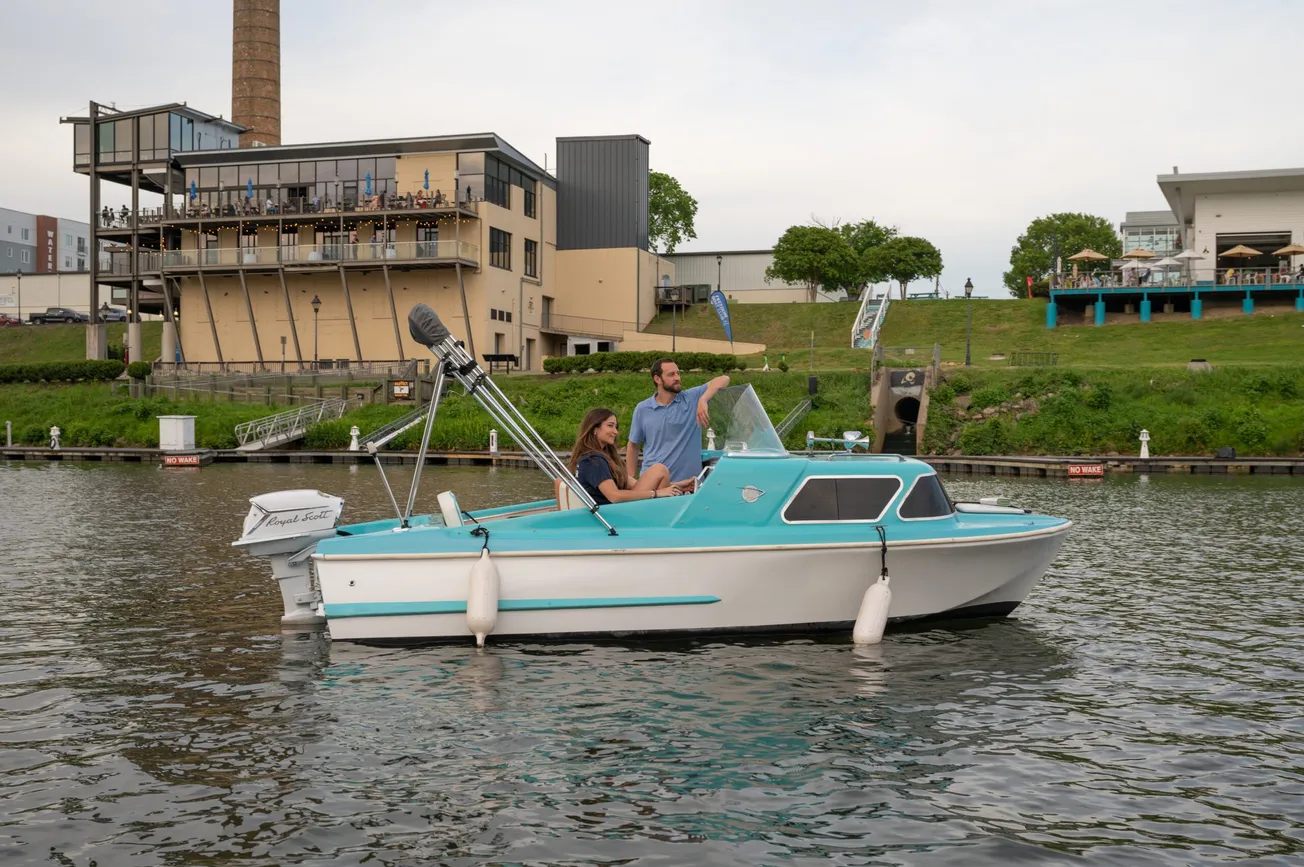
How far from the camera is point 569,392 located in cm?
5191

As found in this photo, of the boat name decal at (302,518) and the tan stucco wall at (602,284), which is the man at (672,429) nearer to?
the boat name decal at (302,518)

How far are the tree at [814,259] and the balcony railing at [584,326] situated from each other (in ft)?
47.5

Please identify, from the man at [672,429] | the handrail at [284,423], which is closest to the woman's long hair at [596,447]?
the man at [672,429]

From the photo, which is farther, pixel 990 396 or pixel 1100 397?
pixel 990 396

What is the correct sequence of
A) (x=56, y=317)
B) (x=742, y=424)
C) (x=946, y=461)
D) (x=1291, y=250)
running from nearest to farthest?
(x=742, y=424)
(x=946, y=461)
(x=1291, y=250)
(x=56, y=317)

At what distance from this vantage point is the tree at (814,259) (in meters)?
83.0

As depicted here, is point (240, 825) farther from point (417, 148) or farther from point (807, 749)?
point (417, 148)

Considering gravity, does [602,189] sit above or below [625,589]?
above

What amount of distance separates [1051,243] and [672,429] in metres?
106

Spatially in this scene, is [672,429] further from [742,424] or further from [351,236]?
[351,236]

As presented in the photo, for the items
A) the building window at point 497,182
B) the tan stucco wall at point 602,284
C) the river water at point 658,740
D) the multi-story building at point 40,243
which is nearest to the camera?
the river water at point 658,740

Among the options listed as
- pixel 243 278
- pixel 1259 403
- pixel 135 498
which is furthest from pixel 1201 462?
pixel 243 278

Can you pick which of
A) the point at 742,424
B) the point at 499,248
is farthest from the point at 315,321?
the point at 742,424

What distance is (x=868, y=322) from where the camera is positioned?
69.0 metres
